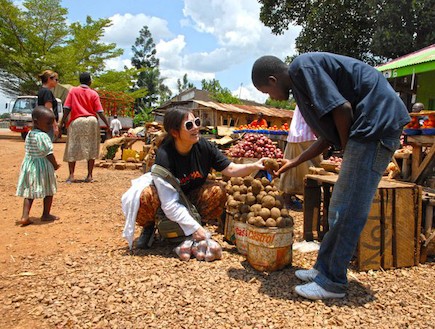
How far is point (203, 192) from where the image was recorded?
364cm

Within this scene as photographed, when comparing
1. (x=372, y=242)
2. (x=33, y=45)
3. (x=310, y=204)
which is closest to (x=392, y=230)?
(x=372, y=242)

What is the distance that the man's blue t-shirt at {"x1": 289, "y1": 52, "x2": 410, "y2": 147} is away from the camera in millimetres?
2293

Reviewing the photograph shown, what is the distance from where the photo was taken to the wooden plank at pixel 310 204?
4.01 m

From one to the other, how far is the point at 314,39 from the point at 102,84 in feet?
54.9

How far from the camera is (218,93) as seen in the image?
3831 cm

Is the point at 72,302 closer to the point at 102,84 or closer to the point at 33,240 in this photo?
the point at 33,240

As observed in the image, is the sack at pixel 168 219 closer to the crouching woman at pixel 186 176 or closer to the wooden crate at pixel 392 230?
the crouching woman at pixel 186 176

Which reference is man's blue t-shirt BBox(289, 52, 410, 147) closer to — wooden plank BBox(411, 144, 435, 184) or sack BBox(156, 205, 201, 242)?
sack BBox(156, 205, 201, 242)

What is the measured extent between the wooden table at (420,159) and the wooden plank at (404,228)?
1.18 metres

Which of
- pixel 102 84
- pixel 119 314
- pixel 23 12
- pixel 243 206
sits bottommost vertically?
pixel 119 314

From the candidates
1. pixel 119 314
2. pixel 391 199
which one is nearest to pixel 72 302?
pixel 119 314

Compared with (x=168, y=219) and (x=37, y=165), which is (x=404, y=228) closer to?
(x=168, y=219)

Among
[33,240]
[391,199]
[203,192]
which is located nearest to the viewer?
[391,199]

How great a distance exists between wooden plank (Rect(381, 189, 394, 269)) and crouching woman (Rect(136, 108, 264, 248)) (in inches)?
43.7
